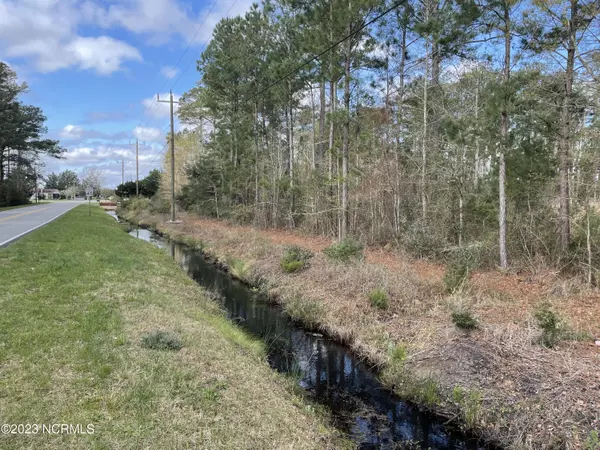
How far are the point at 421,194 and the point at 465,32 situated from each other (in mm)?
5222

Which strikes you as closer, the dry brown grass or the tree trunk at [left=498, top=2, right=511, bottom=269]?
Answer: the dry brown grass

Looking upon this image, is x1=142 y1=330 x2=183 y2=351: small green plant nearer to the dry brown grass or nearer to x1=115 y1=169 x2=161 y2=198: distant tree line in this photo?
the dry brown grass

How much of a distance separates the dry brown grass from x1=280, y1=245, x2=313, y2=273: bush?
36 centimetres

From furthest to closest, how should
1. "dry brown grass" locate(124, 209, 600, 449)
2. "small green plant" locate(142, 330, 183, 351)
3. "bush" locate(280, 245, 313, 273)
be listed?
1. "bush" locate(280, 245, 313, 273)
2. "small green plant" locate(142, 330, 183, 351)
3. "dry brown grass" locate(124, 209, 600, 449)

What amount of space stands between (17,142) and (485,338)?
155 ft

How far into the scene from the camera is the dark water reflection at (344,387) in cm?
484

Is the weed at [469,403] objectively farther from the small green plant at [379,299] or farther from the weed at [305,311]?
the weed at [305,311]

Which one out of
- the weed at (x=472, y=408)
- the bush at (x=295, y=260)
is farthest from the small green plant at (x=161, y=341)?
the bush at (x=295, y=260)

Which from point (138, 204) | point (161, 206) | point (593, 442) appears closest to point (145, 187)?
point (138, 204)

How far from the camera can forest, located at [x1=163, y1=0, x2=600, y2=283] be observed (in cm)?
855

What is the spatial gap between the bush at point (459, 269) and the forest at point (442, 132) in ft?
1.35

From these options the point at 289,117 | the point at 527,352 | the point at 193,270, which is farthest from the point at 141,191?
the point at 527,352

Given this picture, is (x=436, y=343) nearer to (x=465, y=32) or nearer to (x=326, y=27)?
(x=465, y=32)

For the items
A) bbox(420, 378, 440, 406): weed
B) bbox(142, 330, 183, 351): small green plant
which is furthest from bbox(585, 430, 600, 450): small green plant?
bbox(142, 330, 183, 351): small green plant
